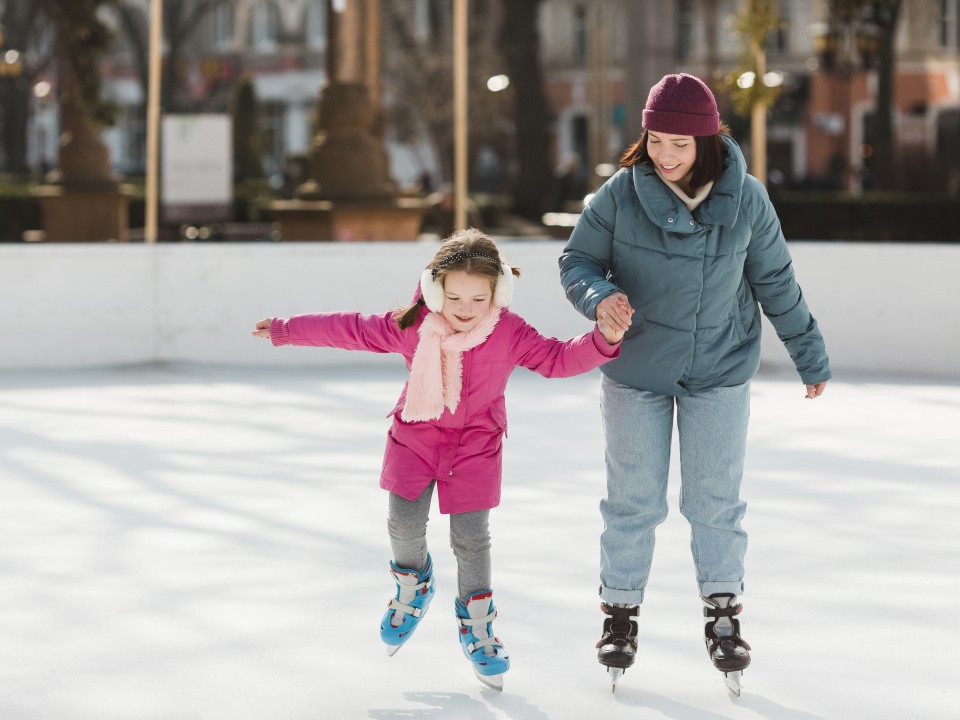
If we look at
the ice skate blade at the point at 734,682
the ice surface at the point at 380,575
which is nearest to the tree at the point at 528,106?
the ice surface at the point at 380,575

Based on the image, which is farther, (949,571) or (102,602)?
(949,571)

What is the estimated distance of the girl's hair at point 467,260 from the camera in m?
3.81

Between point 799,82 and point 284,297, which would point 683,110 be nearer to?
point 284,297

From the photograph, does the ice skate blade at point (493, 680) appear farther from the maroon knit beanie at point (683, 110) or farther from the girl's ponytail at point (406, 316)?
the maroon knit beanie at point (683, 110)

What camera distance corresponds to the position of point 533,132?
23516mm

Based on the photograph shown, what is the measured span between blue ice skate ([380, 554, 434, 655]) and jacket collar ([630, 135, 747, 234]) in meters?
1.00

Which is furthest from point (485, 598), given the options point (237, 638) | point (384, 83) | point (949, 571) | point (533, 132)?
point (384, 83)

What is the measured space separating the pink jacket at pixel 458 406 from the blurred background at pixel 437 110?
26.8 feet

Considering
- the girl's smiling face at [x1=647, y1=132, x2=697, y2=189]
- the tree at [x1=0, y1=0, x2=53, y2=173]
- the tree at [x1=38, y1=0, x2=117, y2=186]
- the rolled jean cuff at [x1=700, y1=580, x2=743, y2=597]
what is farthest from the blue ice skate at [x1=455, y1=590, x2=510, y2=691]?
the tree at [x1=0, y1=0, x2=53, y2=173]

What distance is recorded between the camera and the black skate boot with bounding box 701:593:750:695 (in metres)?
3.90

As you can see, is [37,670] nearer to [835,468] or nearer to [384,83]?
[835,468]

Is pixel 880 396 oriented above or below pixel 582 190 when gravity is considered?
below

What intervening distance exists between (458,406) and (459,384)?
5 cm

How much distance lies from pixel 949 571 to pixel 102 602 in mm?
2533
